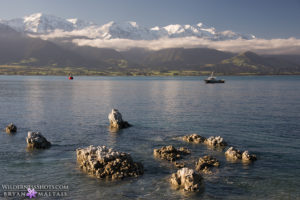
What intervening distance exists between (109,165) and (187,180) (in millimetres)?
9591

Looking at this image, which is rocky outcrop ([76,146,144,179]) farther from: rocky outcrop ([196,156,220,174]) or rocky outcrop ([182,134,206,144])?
rocky outcrop ([182,134,206,144])

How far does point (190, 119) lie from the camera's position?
69.7 metres

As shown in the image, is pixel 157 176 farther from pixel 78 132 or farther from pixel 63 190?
pixel 78 132

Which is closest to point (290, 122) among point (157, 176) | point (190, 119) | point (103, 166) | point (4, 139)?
point (190, 119)

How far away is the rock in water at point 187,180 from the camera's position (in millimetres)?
28109

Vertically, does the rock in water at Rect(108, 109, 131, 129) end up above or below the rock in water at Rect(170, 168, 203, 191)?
above

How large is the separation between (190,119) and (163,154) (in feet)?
107

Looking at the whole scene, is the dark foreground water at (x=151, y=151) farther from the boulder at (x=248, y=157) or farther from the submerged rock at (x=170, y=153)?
the submerged rock at (x=170, y=153)

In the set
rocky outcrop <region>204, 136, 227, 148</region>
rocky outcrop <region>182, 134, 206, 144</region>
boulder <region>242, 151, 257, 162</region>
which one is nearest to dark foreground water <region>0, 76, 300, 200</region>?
boulder <region>242, 151, 257, 162</region>

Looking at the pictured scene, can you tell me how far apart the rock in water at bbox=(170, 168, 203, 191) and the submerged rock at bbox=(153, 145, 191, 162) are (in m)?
7.32

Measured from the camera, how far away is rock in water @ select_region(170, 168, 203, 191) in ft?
92.2

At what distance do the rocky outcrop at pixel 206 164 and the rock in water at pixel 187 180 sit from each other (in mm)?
4254

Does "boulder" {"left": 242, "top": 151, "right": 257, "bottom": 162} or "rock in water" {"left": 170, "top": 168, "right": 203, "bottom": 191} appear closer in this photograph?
"rock in water" {"left": 170, "top": 168, "right": 203, "bottom": 191}

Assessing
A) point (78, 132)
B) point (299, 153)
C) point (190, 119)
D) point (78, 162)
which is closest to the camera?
point (78, 162)
